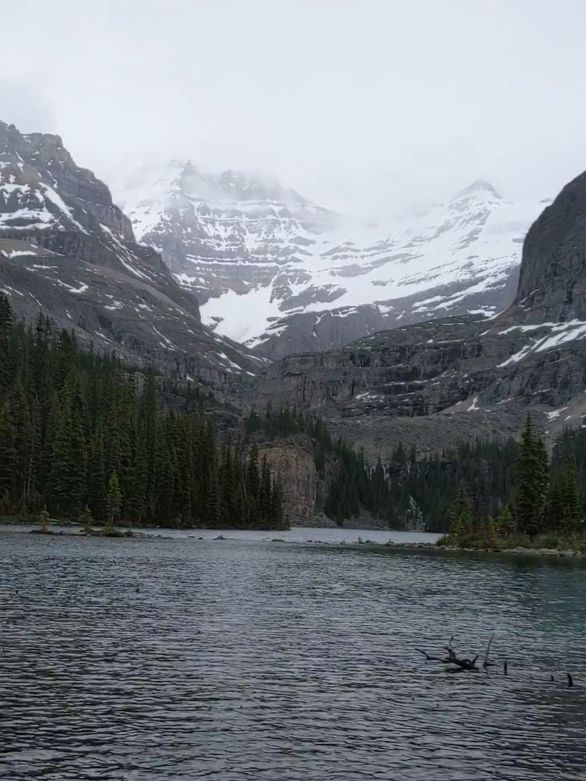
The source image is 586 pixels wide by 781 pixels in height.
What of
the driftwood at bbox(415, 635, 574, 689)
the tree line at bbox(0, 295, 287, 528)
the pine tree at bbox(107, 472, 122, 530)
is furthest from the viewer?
the tree line at bbox(0, 295, 287, 528)

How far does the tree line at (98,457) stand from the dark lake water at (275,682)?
84.6 meters

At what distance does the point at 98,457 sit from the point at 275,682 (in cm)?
12575

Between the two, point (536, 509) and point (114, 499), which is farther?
point (114, 499)

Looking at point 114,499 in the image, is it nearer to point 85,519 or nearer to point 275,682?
point 85,519

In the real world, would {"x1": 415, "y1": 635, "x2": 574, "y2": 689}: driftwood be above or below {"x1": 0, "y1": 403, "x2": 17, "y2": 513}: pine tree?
below

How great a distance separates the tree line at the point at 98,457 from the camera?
500 ft

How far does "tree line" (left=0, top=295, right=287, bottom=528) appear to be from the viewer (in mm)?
152375

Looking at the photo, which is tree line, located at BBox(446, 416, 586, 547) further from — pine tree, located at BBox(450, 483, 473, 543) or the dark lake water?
A: the dark lake water

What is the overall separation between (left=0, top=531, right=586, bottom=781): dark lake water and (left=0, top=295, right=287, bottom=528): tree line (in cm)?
8456

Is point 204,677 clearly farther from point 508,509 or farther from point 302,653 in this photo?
point 508,509

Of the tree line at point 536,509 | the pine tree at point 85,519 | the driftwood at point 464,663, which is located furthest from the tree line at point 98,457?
the driftwood at point 464,663

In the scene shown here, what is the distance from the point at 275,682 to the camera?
3556cm

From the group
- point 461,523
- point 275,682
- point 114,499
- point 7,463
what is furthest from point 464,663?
point 7,463

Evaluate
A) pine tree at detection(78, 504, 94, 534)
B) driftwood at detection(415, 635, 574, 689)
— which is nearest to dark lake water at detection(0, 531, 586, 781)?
driftwood at detection(415, 635, 574, 689)
